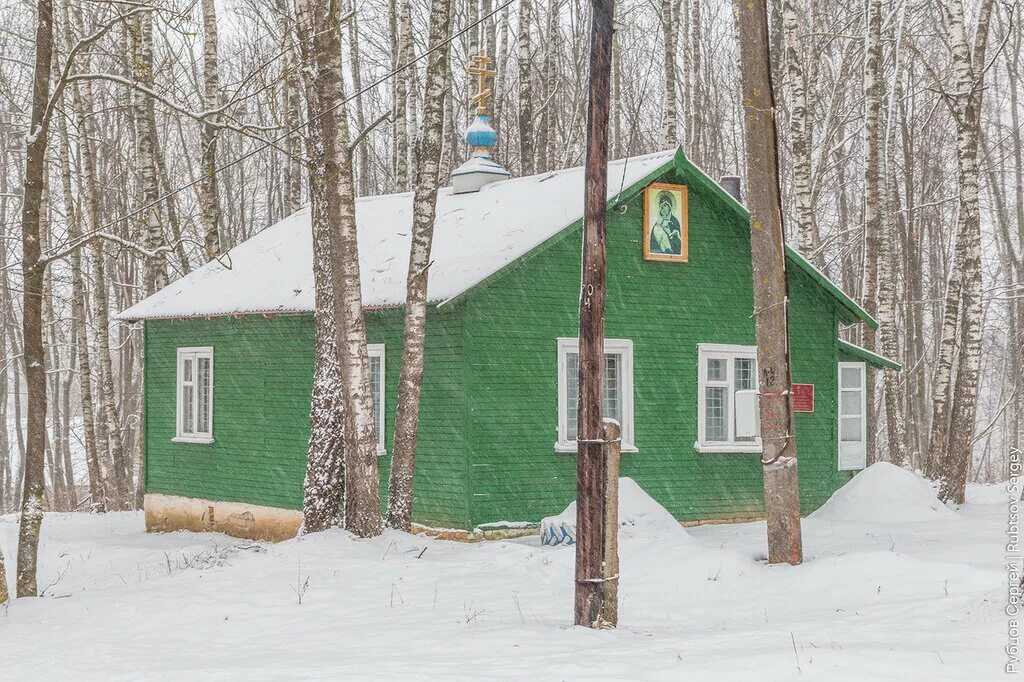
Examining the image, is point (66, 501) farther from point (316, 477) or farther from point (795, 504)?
point (795, 504)

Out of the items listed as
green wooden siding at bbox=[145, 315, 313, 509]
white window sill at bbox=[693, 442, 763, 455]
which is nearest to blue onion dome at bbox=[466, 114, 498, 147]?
green wooden siding at bbox=[145, 315, 313, 509]

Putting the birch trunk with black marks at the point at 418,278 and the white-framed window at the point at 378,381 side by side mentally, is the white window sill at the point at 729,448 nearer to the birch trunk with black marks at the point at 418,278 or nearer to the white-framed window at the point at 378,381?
the white-framed window at the point at 378,381

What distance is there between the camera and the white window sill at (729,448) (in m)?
18.0

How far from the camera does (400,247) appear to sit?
19.0 metres

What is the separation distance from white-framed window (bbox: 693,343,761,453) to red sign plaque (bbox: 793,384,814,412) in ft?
2.32

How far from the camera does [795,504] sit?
1216cm

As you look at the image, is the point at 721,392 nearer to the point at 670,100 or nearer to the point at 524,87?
the point at 524,87

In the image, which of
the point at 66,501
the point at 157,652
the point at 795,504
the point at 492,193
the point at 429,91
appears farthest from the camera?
the point at 66,501

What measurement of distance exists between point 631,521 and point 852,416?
6.19m

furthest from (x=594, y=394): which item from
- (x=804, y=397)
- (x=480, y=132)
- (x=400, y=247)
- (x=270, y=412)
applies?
(x=480, y=132)

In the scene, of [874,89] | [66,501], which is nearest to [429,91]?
[874,89]

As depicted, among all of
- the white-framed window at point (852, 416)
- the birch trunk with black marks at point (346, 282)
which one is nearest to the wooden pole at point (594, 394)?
the birch trunk with black marks at point (346, 282)

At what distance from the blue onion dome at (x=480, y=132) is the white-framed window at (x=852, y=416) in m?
6.89

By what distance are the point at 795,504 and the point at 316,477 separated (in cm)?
578
